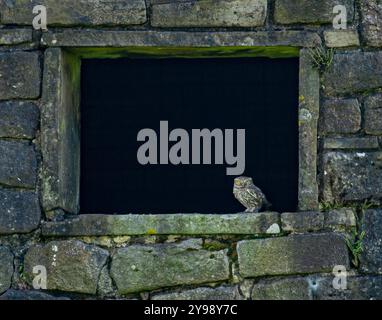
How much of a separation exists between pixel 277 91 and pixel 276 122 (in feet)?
0.66

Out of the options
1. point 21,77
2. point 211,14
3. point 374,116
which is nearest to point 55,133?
point 21,77

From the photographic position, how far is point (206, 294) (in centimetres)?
564

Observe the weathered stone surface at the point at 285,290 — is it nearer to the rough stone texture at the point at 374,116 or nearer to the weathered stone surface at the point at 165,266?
the weathered stone surface at the point at 165,266

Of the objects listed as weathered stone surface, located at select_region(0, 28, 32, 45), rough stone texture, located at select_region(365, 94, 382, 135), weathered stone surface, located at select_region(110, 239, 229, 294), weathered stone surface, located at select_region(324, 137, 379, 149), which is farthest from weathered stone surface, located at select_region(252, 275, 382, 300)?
weathered stone surface, located at select_region(0, 28, 32, 45)

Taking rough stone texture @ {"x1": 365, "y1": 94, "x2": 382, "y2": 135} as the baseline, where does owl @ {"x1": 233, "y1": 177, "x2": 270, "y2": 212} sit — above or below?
below

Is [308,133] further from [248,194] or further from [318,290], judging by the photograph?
[318,290]

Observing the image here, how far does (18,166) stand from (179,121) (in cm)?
111

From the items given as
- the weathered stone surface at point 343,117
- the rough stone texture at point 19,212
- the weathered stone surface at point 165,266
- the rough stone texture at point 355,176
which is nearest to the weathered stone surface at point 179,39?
the weathered stone surface at point 343,117

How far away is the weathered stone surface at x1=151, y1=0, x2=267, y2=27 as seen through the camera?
5.73 meters

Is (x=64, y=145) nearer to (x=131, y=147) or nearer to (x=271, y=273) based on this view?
(x=131, y=147)

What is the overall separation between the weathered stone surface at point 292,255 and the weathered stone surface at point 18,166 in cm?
134

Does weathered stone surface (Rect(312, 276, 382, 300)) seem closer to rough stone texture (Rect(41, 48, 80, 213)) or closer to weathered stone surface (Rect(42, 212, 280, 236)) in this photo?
weathered stone surface (Rect(42, 212, 280, 236))

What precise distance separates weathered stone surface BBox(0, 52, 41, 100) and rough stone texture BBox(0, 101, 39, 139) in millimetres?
55

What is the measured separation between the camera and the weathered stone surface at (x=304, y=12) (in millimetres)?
5727
